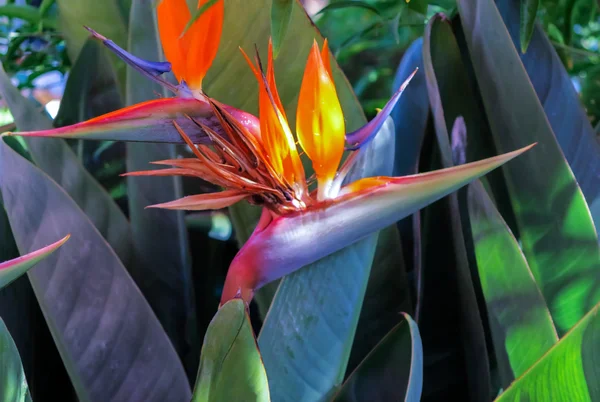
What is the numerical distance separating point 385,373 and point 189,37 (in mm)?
300

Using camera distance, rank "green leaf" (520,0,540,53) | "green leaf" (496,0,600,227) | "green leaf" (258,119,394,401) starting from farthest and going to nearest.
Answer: "green leaf" (496,0,600,227), "green leaf" (520,0,540,53), "green leaf" (258,119,394,401)

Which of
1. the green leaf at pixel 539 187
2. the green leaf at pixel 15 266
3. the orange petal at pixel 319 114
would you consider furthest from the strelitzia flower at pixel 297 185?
the green leaf at pixel 539 187

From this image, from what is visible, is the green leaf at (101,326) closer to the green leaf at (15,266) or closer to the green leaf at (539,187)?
the green leaf at (15,266)

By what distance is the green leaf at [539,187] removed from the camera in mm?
486

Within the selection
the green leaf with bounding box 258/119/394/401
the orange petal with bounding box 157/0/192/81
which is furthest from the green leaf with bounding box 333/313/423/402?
the orange petal with bounding box 157/0/192/81

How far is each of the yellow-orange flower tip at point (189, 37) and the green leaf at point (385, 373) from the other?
0.80 ft

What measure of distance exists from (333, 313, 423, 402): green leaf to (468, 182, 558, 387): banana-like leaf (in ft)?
0.28

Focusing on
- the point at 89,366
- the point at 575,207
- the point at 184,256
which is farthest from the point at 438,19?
the point at 89,366

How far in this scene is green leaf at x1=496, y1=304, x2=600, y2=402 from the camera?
30cm

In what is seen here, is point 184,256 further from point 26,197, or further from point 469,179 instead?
point 469,179

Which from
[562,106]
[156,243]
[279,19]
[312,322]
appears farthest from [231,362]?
[562,106]

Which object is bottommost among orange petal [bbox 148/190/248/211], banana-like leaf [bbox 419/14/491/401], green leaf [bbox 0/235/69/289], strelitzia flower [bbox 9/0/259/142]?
banana-like leaf [bbox 419/14/491/401]

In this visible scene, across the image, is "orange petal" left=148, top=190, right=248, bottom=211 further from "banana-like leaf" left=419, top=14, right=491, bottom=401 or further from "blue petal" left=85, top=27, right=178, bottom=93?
"banana-like leaf" left=419, top=14, right=491, bottom=401

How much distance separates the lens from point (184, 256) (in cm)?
62
